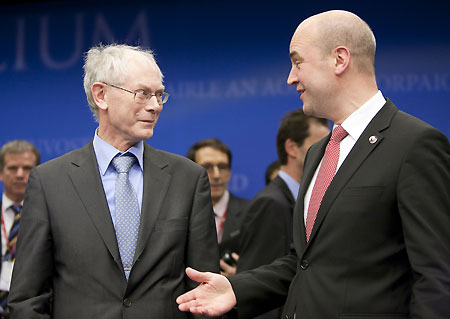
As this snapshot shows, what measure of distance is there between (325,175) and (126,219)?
2.84 feet

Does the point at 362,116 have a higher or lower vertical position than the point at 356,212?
higher

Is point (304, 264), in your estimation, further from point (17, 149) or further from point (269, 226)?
point (17, 149)

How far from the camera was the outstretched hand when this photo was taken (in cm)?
233

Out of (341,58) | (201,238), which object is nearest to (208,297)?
(201,238)

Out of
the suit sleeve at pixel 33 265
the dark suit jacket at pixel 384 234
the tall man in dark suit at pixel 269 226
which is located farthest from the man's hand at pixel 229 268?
the dark suit jacket at pixel 384 234

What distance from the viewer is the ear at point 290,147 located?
416cm

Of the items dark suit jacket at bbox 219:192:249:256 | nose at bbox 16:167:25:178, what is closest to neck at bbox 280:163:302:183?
dark suit jacket at bbox 219:192:249:256

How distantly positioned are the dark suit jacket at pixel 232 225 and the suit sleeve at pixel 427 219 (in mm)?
2513

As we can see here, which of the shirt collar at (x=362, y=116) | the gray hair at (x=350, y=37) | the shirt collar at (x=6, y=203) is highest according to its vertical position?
the gray hair at (x=350, y=37)

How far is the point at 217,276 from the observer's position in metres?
2.42

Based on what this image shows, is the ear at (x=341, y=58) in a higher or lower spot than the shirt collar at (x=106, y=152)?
higher

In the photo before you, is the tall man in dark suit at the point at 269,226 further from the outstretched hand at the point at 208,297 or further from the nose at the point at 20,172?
the nose at the point at 20,172

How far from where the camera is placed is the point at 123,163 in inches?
108

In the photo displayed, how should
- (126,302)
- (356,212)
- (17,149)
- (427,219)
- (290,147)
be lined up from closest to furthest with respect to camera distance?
(427,219) → (356,212) → (126,302) → (290,147) → (17,149)
